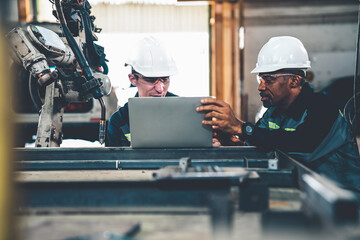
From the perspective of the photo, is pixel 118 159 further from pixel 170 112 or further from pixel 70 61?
pixel 70 61

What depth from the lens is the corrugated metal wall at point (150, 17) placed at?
24.9ft

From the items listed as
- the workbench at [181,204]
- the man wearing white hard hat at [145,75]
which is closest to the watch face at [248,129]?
the workbench at [181,204]

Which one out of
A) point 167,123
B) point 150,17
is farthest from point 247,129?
point 150,17

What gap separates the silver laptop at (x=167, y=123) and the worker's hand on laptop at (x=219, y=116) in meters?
0.03

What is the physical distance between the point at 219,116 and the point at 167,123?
0.87ft

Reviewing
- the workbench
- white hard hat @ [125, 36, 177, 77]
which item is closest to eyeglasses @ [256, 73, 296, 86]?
white hard hat @ [125, 36, 177, 77]

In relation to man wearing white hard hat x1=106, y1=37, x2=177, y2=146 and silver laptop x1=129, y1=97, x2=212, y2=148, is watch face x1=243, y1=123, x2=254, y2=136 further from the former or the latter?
man wearing white hard hat x1=106, y1=37, x2=177, y2=146

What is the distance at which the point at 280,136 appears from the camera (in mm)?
1932

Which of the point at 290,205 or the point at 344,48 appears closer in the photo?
the point at 290,205

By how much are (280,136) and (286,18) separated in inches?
222

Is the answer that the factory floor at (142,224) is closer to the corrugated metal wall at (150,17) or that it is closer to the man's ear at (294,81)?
the man's ear at (294,81)

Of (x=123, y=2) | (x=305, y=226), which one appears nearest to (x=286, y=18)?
(x=123, y=2)

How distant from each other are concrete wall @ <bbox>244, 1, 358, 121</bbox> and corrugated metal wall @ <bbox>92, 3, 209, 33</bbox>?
3.86ft

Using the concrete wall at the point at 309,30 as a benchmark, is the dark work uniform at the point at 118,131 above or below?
below
